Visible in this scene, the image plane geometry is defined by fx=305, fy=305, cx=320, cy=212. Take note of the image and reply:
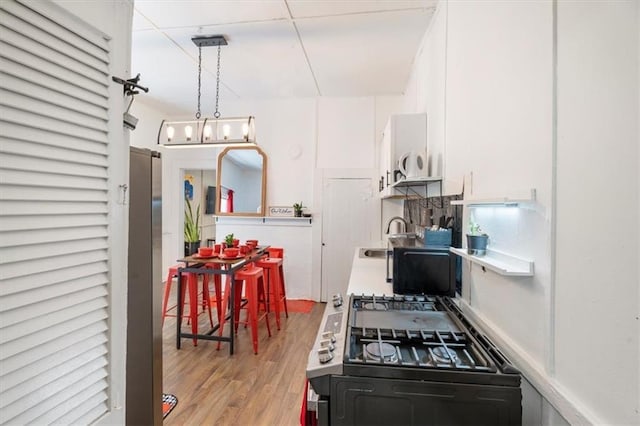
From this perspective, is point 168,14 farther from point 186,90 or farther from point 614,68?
point 614,68

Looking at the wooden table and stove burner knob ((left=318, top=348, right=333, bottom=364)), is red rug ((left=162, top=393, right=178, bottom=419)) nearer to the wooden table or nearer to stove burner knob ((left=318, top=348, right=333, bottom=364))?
the wooden table

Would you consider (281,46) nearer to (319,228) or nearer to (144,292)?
(319,228)

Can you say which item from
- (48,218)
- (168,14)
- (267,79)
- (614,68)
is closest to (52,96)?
(48,218)

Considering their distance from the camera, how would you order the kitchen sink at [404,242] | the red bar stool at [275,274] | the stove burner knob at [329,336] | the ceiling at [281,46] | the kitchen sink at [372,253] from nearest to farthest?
the stove burner knob at [329,336]
the kitchen sink at [404,242]
the ceiling at [281,46]
the red bar stool at [275,274]
the kitchen sink at [372,253]

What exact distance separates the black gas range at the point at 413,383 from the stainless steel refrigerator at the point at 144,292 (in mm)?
936

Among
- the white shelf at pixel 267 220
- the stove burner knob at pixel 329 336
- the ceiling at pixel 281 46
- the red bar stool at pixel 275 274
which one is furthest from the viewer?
the white shelf at pixel 267 220

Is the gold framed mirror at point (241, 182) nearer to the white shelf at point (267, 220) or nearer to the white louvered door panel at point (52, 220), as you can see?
the white shelf at point (267, 220)

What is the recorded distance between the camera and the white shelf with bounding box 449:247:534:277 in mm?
1005

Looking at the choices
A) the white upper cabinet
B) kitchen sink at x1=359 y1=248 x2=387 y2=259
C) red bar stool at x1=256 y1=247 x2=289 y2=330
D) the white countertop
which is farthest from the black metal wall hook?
kitchen sink at x1=359 y1=248 x2=387 y2=259

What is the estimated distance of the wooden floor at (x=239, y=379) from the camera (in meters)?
2.04

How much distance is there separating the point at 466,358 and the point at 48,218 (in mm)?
1269

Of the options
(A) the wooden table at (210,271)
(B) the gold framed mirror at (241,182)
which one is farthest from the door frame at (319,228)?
(A) the wooden table at (210,271)

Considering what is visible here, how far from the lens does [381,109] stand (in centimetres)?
437

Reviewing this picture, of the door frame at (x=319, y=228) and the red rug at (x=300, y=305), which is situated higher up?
the door frame at (x=319, y=228)
